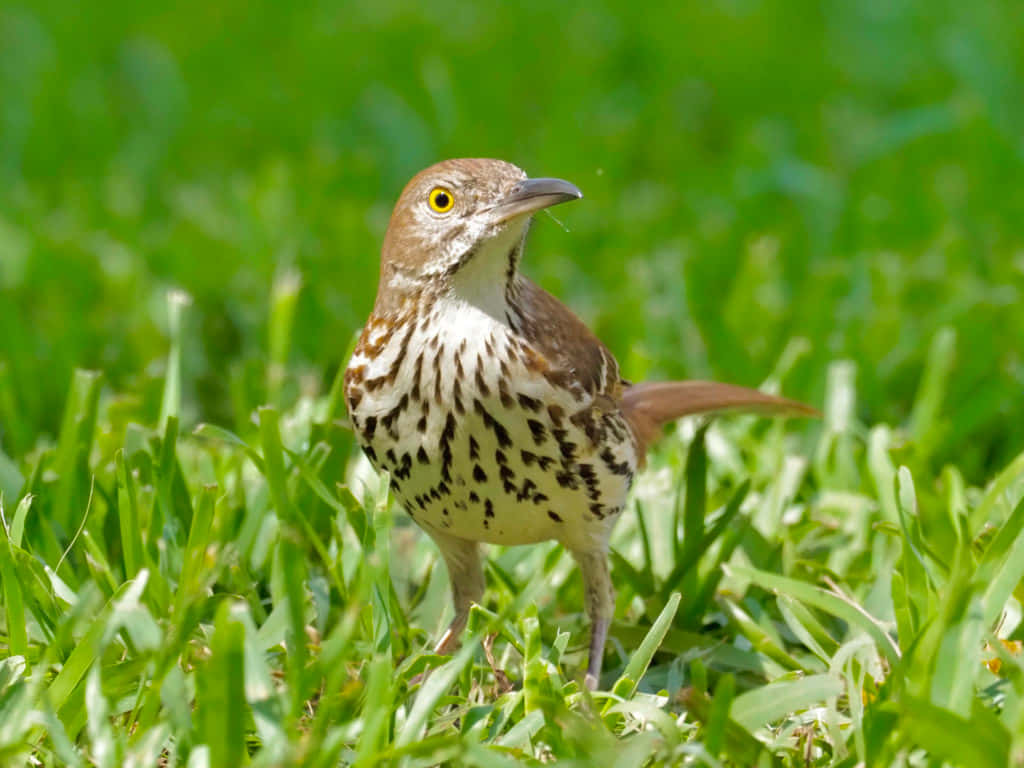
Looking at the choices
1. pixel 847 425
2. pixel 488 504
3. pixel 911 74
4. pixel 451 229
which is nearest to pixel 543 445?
pixel 488 504

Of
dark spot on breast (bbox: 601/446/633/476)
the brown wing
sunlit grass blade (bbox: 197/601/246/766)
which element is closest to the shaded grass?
sunlit grass blade (bbox: 197/601/246/766)

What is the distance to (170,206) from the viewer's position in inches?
223

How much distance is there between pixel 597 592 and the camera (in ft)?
9.70

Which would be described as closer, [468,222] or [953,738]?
[953,738]

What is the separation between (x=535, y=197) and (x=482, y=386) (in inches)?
14.5

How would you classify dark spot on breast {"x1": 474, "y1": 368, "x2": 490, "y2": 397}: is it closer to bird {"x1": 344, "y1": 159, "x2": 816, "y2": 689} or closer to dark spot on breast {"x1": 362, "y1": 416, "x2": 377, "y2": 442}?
bird {"x1": 344, "y1": 159, "x2": 816, "y2": 689}

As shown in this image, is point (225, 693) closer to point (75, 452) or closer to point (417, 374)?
point (417, 374)

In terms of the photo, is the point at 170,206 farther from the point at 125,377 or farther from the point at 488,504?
the point at 488,504

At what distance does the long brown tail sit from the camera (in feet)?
10.7

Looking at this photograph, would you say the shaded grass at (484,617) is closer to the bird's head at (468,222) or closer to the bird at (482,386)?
the bird at (482,386)

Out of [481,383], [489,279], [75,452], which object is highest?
[489,279]

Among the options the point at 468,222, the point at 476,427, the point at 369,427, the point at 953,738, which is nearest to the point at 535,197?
the point at 468,222

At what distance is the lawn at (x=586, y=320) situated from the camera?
90.3 inches

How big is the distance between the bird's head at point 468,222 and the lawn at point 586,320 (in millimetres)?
441
